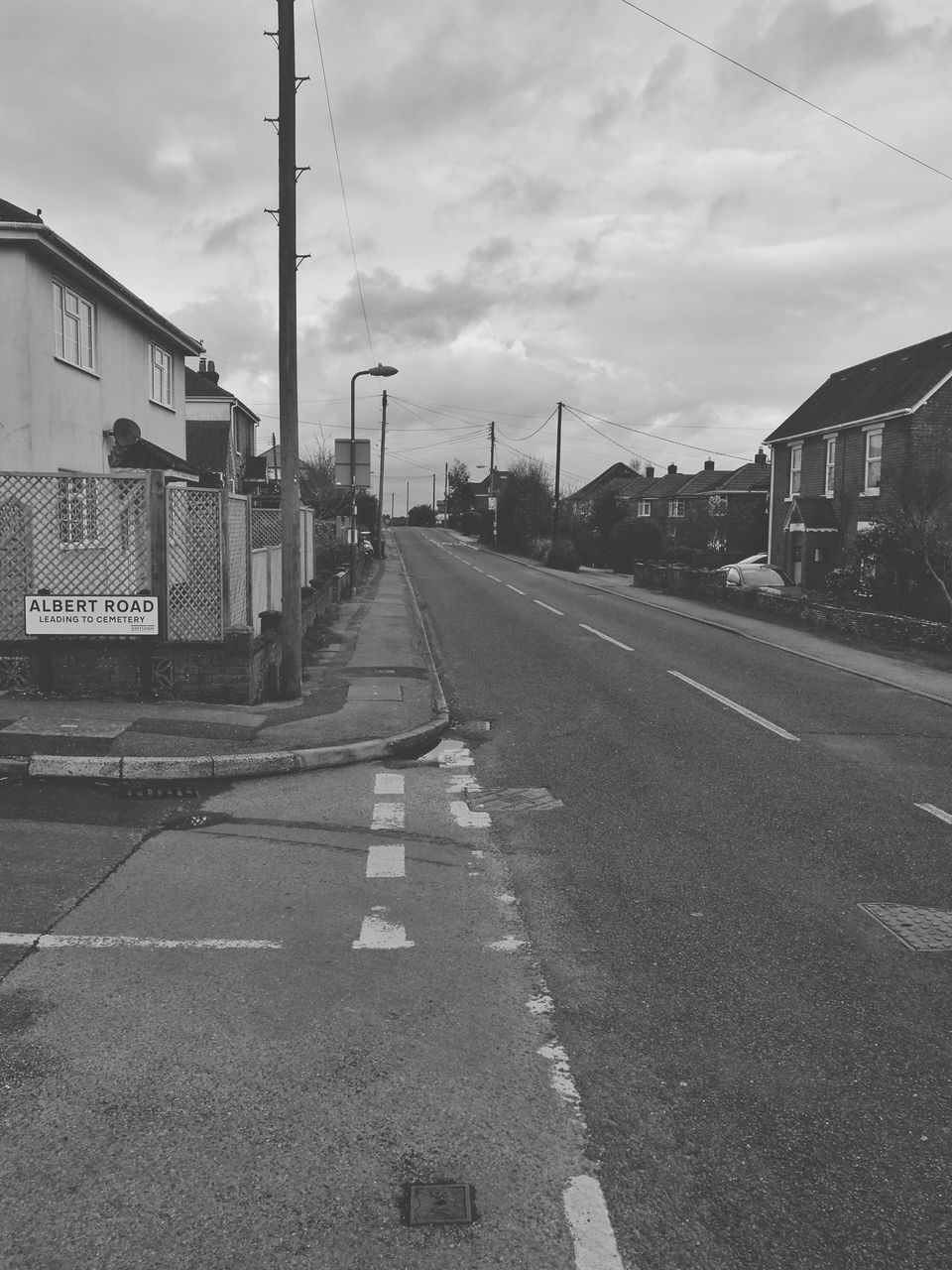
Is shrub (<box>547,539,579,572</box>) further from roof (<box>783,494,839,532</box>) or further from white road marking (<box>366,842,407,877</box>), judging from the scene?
white road marking (<box>366,842,407,877</box>)

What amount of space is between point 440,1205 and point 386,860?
3365mm

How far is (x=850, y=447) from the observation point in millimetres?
34094

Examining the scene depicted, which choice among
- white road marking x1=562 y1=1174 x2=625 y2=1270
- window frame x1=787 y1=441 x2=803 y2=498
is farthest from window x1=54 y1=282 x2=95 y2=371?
window frame x1=787 y1=441 x2=803 y2=498

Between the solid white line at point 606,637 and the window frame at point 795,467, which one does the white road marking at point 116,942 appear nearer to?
the solid white line at point 606,637

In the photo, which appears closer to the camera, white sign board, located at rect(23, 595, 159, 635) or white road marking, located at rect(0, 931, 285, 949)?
white road marking, located at rect(0, 931, 285, 949)

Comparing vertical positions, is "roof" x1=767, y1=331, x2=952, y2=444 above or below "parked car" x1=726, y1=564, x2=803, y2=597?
above

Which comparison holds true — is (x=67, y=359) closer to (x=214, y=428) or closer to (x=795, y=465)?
(x=214, y=428)

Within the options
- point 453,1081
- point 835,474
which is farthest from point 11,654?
point 835,474

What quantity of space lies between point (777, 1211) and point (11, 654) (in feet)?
32.1

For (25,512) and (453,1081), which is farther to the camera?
(25,512)

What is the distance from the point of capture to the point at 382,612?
24.0m

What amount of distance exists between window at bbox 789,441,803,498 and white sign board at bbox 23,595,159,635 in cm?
3220

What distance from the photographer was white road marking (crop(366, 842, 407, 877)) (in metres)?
5.98

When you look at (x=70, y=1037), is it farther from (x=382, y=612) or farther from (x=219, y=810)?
(x=382, y=612)
